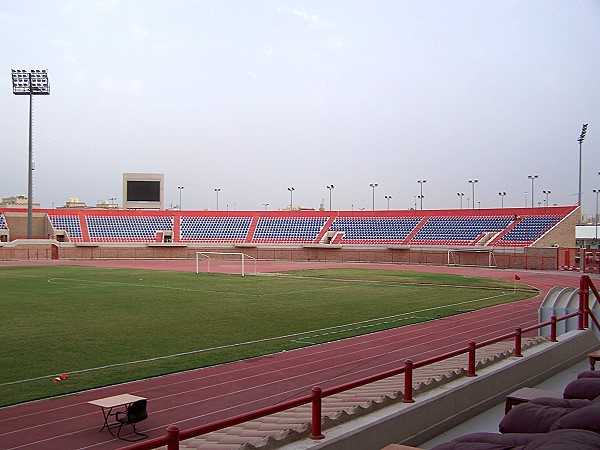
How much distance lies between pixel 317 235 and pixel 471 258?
68.0 ft

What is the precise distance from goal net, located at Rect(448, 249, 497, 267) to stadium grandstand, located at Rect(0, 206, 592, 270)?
95 mm

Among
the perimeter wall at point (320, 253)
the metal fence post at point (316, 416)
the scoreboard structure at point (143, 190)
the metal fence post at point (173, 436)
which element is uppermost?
the scoreboard structure at point (143, 190)

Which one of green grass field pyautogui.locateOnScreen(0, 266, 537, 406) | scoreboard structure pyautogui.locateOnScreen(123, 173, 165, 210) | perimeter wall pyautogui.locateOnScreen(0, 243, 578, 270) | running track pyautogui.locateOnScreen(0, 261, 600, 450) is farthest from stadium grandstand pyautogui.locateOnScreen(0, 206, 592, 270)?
running track pyautogui.locateOnScreen(0, 261, 600, 450)

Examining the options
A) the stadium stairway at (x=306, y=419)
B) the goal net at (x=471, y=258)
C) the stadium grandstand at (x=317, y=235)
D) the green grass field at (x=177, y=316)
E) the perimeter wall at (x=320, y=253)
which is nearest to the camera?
the stadium stairway at (x=306, y=419)

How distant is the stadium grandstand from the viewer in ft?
201

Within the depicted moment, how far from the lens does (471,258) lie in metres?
60.5

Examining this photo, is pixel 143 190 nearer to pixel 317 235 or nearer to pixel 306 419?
pixel 317 235

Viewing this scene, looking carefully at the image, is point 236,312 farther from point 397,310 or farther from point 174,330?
point 397,310

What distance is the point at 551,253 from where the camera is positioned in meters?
54.2

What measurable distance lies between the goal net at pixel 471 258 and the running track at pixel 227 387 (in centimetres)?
3985

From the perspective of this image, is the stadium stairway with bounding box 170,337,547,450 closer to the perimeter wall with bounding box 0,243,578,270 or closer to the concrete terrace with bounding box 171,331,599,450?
the concrete terrace with bounding box 171,331,599,450

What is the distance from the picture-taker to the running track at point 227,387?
9.48 m

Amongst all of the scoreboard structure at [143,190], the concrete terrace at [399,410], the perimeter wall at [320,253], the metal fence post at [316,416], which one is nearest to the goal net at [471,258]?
the perimeter wall at [320,253]

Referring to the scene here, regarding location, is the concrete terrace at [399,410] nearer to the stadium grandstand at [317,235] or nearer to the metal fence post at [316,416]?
the metal fence post at [316,416]
